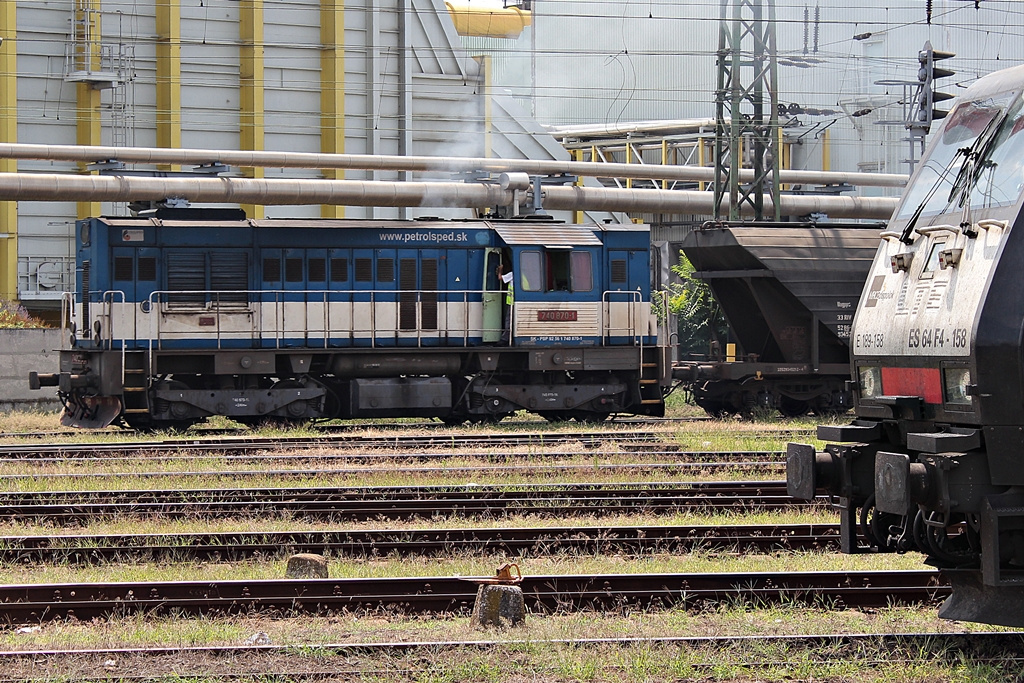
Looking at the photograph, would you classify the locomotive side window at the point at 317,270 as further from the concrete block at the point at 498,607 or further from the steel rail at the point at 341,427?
the concrete block at the point at 498,607

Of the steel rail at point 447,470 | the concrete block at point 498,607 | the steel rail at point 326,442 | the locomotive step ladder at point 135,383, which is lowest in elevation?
the concrete block at point 498,607

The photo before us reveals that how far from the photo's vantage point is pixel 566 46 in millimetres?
39344

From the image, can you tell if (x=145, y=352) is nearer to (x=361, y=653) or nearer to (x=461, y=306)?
(x=461, y=306)

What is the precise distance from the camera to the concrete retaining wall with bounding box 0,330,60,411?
22438 mm

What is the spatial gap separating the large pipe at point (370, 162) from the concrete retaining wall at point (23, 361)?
4170 millimetres

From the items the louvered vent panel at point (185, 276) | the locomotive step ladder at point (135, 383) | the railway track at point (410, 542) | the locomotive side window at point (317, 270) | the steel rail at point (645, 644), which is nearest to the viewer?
the steel rail at point (645, 644)

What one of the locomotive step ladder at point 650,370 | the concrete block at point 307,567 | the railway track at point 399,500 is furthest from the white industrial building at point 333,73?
the concrete block at point 307,567

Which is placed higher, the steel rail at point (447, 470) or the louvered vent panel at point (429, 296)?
the louvered vent panel at point (429, 296)

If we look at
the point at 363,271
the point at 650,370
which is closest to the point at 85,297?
the point at 363,271

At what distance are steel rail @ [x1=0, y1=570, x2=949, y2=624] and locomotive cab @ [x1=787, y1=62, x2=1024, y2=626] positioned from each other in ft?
3.21

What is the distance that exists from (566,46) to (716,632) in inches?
1341

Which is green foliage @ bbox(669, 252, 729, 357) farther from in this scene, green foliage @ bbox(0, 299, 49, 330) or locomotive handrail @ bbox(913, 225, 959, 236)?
locomotive handrail @ bbox(913, 225, 959, 236)

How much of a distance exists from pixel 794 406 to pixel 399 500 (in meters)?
11.9

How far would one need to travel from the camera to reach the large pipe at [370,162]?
24.9 m
